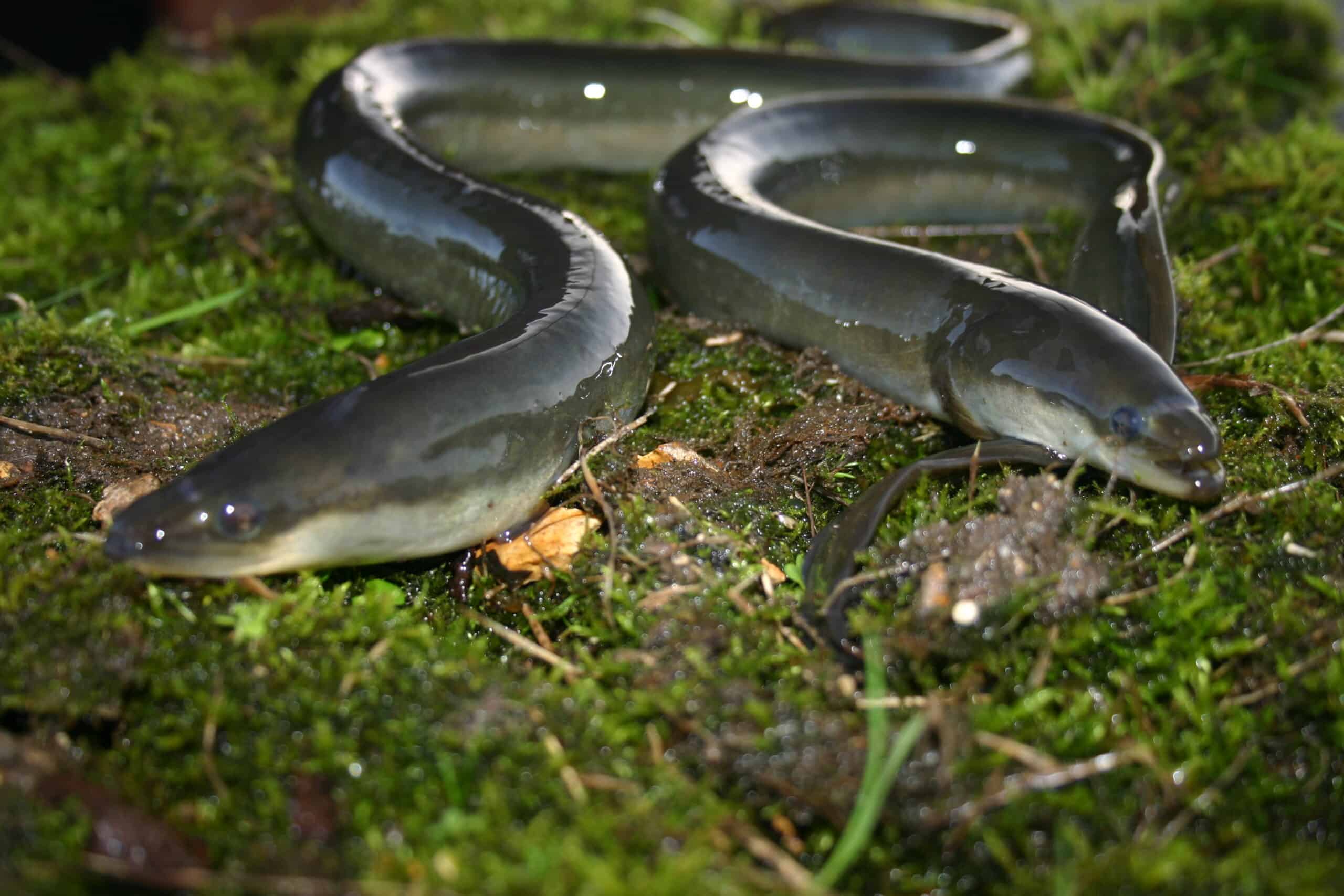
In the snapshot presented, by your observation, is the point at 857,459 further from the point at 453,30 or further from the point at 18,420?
the point at 453,30

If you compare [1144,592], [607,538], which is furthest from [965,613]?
[607,538]

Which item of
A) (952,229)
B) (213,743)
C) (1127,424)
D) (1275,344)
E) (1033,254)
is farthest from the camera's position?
(952,229)

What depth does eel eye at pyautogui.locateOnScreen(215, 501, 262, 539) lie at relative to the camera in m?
2.37

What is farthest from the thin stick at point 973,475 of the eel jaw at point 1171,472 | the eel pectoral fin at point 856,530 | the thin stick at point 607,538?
the thin stick at point 607,538

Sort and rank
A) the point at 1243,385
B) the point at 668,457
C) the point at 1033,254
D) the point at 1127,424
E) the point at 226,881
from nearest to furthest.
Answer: the point at 226,881
the point at 1127,424
the point at 668,457
the point at 1243,385
the point at 1033,254

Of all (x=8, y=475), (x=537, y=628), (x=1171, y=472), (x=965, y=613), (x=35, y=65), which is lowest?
(x=537, y=628)

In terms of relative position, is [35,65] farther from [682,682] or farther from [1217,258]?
[1217,258]

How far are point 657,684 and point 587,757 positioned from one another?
0.79ft

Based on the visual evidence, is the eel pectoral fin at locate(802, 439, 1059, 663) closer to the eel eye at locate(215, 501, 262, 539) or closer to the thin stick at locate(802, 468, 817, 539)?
the thin stick at locate(802, 468, 817, 539)

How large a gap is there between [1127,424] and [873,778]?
1.25 metres

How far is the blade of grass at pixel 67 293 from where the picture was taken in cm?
356

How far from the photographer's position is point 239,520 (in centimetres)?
238

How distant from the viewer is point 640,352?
3.20 meters

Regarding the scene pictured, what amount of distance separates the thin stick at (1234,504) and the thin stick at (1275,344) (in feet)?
2.07
